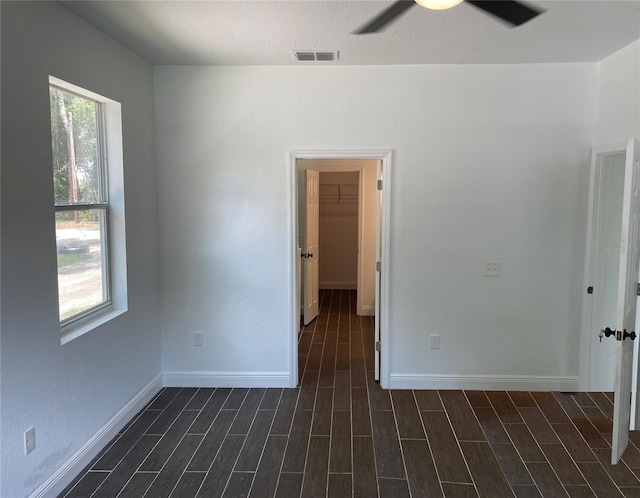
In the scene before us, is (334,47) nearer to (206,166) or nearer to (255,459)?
(206,166)

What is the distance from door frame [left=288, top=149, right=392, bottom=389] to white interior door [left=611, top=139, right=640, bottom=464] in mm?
1693

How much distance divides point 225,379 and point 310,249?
2.38 m

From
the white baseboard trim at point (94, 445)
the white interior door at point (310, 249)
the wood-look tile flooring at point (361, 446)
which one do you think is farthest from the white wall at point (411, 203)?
the white interior door at point (310, 249)

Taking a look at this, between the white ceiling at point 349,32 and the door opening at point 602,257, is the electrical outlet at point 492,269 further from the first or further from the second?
the white ceiling at point 349,32

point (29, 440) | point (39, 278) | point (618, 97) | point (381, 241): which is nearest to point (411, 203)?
point (381, 241)

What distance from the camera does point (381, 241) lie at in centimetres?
409

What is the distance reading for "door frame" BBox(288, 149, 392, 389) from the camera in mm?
3885

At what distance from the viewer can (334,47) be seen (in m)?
3.32

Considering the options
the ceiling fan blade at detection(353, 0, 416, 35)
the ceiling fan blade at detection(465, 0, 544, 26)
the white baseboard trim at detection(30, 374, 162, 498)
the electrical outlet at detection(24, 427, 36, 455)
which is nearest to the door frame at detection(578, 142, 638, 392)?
Result: the ceiling fan blade at detection(465, 0, 544, 26)

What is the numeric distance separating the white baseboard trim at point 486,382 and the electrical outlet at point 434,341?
256mm

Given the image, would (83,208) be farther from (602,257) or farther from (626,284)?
(602,257)

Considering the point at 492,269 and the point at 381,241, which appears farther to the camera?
the point at 381,241

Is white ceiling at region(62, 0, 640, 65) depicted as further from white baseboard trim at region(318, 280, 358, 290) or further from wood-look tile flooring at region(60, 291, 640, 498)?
white baseboard trim at region(318, 280, 358, 290)

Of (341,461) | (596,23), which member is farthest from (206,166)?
(596,23)
